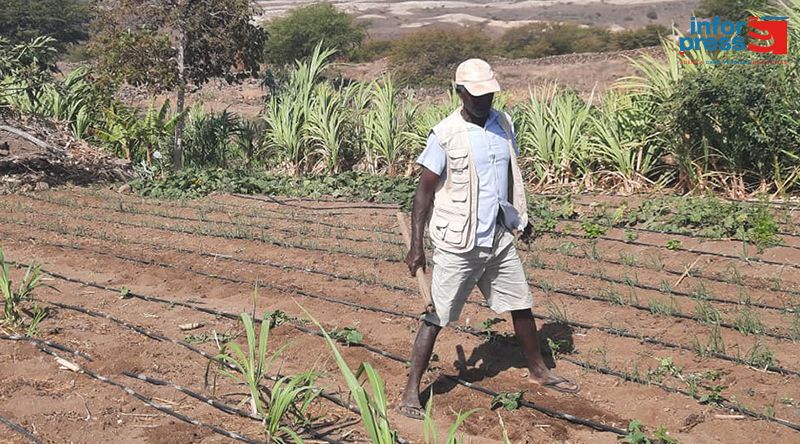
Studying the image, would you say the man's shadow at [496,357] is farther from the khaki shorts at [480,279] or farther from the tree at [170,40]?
the tree at [170,40]

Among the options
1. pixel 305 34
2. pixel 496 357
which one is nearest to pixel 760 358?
pixel 496 357

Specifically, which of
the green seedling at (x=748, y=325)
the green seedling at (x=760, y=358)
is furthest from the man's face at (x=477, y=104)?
the green seedling at (x=748, y=325)

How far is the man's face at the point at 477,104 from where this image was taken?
13.5ft

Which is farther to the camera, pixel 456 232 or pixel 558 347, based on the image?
pixel 558 347

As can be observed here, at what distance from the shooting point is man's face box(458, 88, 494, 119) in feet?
13.5

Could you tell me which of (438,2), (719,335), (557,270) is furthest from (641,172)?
(438,2)

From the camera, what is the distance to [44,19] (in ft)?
113

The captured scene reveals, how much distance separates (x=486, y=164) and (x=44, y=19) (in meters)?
33.9

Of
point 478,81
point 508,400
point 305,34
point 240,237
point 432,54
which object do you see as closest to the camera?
point 478,81

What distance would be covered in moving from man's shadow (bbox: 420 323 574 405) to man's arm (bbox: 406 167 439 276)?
29.4 inches

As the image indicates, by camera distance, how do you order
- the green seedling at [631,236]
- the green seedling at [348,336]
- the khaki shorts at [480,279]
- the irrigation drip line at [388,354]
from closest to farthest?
the irrigation drip line at [388,354], the khaki shorts at [480,279], the green seedling at [348,336], the green seedling at [631,236]

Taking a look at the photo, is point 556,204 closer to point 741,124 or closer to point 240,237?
point 741,124

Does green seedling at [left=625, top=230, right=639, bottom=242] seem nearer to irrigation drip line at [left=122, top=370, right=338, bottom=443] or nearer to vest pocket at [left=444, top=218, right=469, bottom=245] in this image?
vest pocket at [left=444, top=218, right=469, bottom=245]

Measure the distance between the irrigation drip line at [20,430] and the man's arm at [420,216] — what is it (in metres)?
1.75
